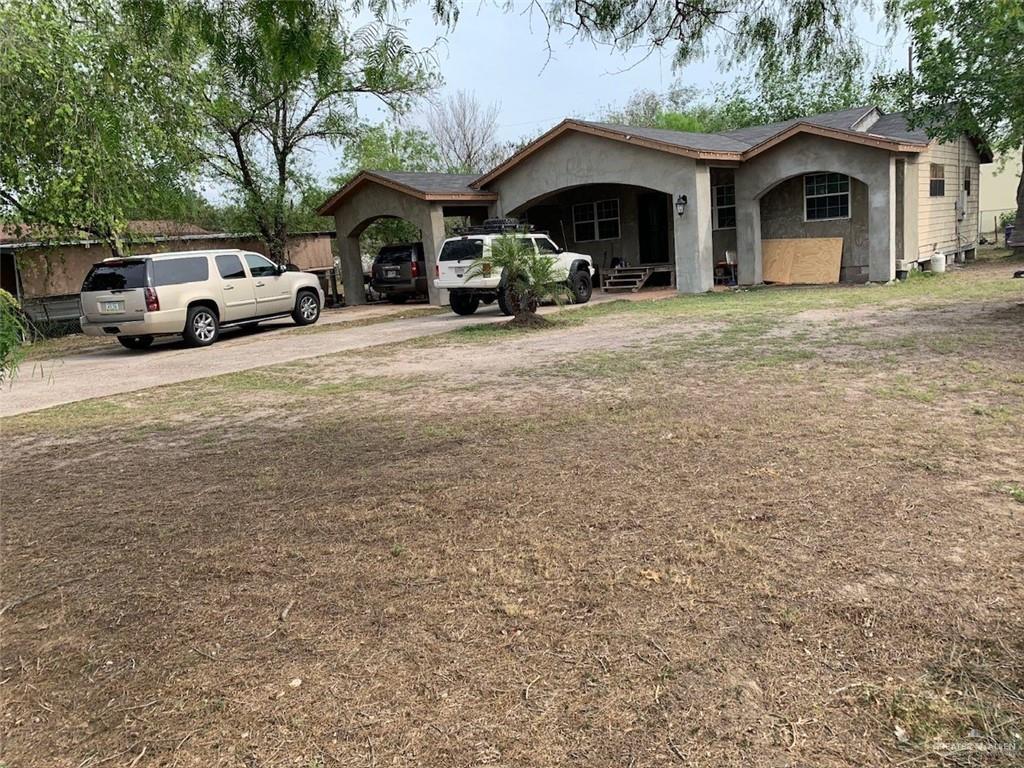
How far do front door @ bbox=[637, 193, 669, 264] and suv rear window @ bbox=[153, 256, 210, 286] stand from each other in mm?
13034

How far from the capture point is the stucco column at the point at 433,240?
68.7ft

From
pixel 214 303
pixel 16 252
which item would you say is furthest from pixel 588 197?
pixel 16 252

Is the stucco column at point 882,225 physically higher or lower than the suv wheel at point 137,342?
higher

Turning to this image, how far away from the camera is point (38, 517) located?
16.4 feet

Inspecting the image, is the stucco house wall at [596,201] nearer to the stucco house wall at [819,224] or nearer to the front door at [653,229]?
→ the front door at [653,229]

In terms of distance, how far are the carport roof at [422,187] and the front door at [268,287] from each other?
5147 millimetres

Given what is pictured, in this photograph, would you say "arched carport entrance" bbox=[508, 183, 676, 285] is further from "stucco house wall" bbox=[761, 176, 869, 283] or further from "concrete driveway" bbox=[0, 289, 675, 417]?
"concrete driveway" bbox=[0, 289, 675, 417]

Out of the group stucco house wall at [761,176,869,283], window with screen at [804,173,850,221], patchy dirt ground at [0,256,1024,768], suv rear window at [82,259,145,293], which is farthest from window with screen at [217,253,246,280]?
window with screen at [804,173,850,221]

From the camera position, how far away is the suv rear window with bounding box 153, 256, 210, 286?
13992 millimetres

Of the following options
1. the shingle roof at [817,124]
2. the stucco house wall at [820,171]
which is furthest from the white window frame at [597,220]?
the stucco house wall at [820,171]

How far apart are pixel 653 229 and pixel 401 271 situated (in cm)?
758

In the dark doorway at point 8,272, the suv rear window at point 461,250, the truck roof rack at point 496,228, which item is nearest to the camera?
the suv rear window at point 461,250

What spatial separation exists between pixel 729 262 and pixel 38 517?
18571mm

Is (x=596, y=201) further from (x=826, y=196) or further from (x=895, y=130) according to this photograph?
(x=895, y=130)
